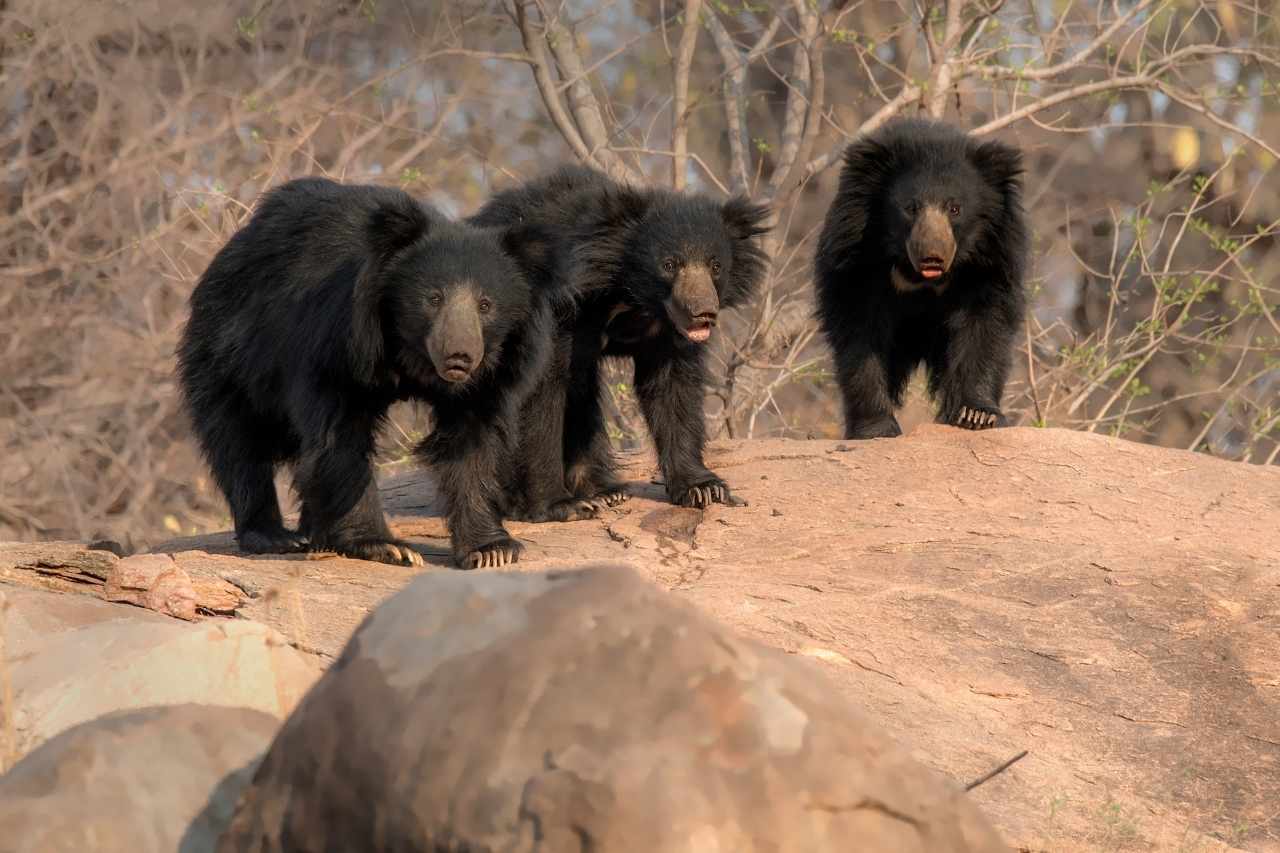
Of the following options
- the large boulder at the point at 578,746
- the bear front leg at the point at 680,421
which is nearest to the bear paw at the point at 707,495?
the bear front leg at the point at 680,421

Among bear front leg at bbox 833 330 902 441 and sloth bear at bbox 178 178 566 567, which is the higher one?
sloth bear at bbox 178 178 566 567

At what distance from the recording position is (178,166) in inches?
352

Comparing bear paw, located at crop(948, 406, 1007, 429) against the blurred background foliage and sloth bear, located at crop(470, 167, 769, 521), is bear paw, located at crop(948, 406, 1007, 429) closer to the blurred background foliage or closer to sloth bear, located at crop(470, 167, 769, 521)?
sloth bear, located at crop(470, 167, 769, 521)

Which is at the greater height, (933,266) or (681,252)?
(681,252)

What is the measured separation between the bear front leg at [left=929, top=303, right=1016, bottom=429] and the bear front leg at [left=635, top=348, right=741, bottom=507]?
3.39 ft

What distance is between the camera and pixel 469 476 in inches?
187

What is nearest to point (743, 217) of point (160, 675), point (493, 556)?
point (493, 556)

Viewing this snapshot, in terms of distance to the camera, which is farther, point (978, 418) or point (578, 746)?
point (978, 418)

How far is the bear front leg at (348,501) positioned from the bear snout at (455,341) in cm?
35

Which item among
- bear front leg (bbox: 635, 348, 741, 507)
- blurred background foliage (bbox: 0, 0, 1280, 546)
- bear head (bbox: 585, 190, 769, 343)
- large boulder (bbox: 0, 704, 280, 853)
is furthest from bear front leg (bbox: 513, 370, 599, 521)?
large boulder (bbox: 0, 704, 280, 853)

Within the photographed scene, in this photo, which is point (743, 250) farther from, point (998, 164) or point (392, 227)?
point (392, 227)

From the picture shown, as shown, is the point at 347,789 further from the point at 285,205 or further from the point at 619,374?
the point at 619,374

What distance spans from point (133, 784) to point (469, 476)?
2.30 metres

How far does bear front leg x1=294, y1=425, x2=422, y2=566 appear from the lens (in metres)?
4.58
